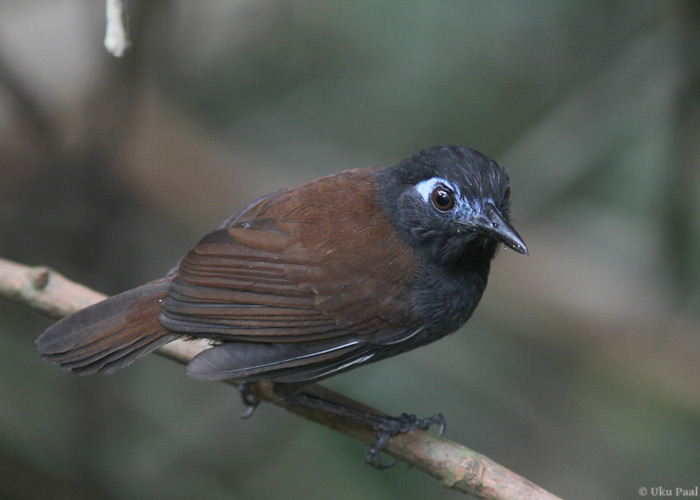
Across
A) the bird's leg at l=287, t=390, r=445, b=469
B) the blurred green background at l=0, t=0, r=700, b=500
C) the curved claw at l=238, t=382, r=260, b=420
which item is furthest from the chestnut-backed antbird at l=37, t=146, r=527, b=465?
the blurred green background at l=0, t=0, r=700, b=500

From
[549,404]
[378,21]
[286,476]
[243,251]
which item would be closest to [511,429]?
[549,404]

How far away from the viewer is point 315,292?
2.91m

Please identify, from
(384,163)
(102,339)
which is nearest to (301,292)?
(102,339)

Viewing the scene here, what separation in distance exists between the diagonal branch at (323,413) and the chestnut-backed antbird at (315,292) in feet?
1.00

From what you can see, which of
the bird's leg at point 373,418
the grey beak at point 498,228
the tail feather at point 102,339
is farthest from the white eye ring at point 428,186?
the tail feather at point 102,339

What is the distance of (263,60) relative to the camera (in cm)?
533

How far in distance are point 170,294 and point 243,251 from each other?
12.1 inches

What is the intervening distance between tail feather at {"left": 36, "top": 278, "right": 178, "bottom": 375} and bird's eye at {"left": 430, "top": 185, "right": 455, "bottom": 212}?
106 centimetres

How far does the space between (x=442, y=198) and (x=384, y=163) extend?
2650mm

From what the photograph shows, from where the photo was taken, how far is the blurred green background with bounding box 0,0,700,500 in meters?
4.21

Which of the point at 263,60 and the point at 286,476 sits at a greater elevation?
the point at 263,60

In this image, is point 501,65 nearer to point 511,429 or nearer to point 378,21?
point 378,21

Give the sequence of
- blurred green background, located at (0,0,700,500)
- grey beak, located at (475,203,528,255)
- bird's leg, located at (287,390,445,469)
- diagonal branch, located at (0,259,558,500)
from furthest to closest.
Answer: blurred green background, located at (0,0,700,500) < bird's leg, located at (287,390,445,469) < diagonal branch, located at (0,259,558,500) < grey beak, located at (475,203,528,255)

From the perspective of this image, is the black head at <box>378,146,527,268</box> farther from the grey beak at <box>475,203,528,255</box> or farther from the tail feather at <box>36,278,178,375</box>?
the tail feather at <box>36,278,178,375</box>
